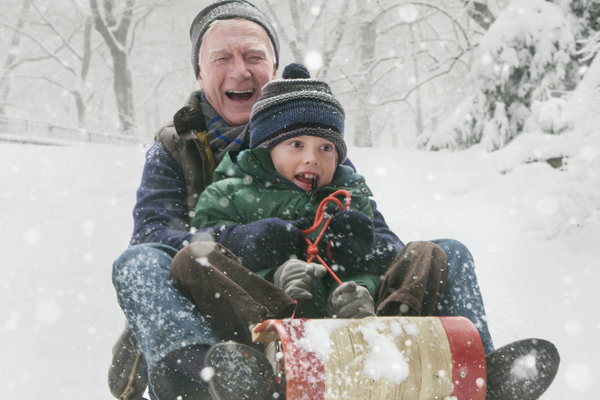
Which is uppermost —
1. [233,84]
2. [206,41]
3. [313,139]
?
[206,41]

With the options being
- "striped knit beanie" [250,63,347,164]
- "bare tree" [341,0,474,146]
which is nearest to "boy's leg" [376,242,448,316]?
"striped knit beanie" [250,63,347,164]

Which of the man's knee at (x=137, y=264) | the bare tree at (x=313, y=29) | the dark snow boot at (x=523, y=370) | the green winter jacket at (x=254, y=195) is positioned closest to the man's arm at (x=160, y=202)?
the green winter jacket at (x=254, y=195)

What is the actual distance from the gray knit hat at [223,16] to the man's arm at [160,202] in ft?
2.30

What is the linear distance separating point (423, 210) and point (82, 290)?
401cm

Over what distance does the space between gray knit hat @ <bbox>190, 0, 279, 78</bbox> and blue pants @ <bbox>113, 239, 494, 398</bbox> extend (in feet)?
4.91

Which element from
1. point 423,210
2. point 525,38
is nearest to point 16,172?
point 423,210

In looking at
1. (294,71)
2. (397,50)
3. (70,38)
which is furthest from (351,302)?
(70,38)

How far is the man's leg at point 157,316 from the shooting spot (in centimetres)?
157

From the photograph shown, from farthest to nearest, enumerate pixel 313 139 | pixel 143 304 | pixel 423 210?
pixel 423 210 → pixel 313 139 → pixel 143 304

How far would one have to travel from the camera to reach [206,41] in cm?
294

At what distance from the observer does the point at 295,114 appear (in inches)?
93.4

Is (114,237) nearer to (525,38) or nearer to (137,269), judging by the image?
(137,269)

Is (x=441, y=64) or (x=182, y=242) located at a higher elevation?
(x=441, y=64)

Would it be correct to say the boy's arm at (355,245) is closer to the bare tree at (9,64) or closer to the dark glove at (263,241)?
the dark glove at (263,241)
